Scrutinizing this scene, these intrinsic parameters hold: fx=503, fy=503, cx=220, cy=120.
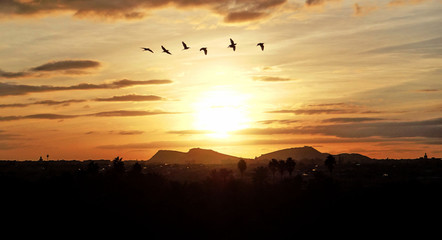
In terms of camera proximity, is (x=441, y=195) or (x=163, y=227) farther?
(x=441, y=195)

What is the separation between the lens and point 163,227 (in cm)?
10569

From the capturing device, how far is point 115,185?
14512 cm

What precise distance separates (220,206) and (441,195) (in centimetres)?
6099

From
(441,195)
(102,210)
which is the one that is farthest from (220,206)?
(441,195)

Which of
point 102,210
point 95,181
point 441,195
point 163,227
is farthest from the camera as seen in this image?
point 95,181

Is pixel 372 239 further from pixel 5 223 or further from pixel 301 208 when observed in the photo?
pixel 5 223

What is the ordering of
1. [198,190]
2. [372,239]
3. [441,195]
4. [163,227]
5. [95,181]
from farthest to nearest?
[95,181], [198,190], [441,195], [163,227], [372,239]

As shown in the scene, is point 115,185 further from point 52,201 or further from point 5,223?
point 5,223

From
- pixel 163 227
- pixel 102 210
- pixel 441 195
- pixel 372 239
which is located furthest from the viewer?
pixel 441 195

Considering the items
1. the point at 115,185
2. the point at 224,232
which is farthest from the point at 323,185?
the point at 115,185

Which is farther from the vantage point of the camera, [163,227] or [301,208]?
[301,208]

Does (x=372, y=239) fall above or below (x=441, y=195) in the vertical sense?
Result: below

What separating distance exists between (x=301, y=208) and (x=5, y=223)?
213 ft

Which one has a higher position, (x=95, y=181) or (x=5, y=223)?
(x=95, y=181)
